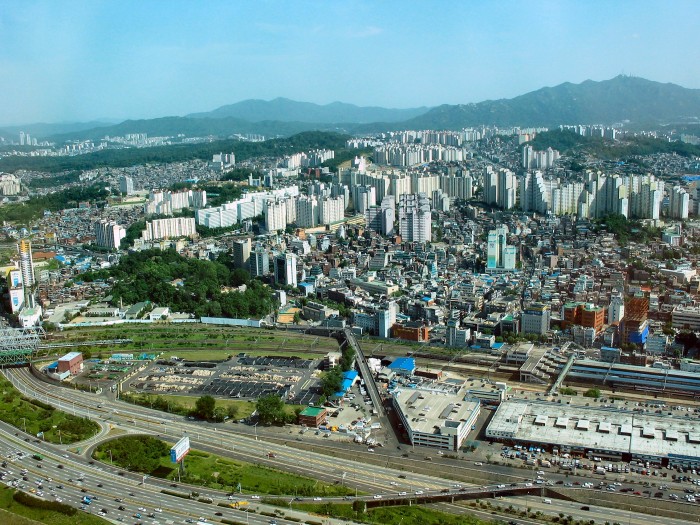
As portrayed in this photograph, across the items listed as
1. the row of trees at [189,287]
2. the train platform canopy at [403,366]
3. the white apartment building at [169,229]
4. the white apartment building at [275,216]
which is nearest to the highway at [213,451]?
the train platform canopy at [403,366]

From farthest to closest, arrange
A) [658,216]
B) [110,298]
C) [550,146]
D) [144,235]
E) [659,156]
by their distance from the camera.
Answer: [550,146] → [659,156] → [144,235] → [658,216] → [110,298]

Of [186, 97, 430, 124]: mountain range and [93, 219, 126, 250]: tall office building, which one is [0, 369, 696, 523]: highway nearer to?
[93, 219, 126, 250]: tall office building

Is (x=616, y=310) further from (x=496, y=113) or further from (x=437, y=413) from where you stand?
(x=496, y=113)

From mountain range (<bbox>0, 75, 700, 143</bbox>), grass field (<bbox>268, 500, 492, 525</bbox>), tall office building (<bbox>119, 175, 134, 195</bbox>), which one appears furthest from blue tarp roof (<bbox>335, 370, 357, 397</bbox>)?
tall office building (<bbox>119, 175, 134, 195</bbox>)

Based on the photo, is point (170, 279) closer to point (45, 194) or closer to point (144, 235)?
point (144, 235)

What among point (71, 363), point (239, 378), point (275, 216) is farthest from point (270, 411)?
point (275, 216)

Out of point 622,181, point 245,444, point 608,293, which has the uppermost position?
point 622,181

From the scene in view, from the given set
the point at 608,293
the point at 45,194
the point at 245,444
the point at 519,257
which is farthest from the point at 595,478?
the point at 45,194
